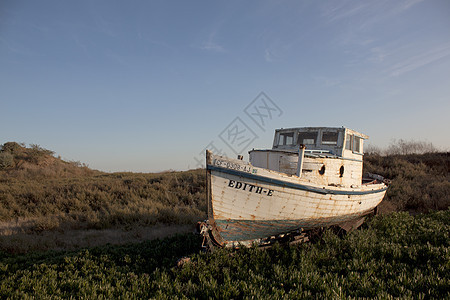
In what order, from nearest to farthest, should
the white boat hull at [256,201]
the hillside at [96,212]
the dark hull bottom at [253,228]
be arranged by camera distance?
1. the white boat hull at [256,201]
2. the dark hull bottom at [253,228]
3. the hillside at [96,212]

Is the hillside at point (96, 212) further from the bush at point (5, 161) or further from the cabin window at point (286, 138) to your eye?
the cabin window at point (286, 138)

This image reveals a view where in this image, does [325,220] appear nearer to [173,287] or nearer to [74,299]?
A: [173,287]

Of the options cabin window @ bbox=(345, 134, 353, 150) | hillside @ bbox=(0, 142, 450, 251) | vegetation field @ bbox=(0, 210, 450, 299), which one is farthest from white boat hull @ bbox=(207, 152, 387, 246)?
hillside @ bbox=(0, 142, 450, 251)

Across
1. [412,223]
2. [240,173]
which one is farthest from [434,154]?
[240,173]

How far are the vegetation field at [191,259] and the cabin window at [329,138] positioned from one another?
3.01 metres

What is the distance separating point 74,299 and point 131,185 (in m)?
12.6

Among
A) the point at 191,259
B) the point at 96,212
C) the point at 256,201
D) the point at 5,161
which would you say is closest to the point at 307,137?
the point at 256,201

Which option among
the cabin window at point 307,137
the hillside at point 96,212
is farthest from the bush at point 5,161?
the cabin window at point 307,137

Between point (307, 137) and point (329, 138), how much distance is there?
0.74 meters

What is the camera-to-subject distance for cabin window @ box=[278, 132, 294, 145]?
9.55m

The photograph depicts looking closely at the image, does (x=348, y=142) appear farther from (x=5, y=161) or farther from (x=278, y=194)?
(x=5, y=161)

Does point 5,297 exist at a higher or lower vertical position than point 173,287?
lower

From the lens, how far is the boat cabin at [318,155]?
7207mm

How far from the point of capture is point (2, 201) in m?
13.2
